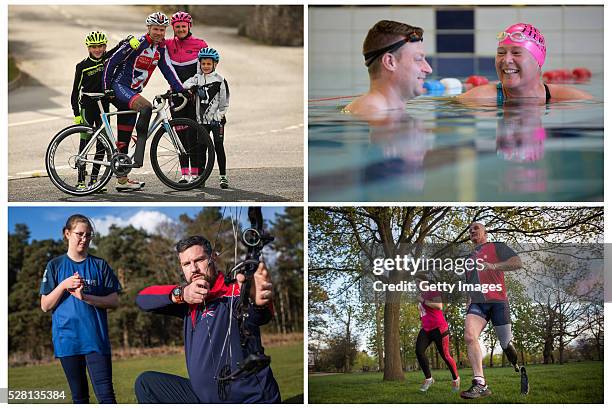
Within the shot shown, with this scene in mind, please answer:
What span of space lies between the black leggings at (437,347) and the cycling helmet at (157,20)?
2606 millimetres

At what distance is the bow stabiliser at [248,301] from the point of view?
6.92 metres

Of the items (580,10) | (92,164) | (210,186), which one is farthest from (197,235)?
(580,10)

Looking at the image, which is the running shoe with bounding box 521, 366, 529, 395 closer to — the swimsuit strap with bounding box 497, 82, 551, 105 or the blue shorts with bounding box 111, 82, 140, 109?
the swimsuit strap with bounding box 497, 82, 551, 105

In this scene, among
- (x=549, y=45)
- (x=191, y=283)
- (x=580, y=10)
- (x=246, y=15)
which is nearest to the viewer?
(x=191, y=283)

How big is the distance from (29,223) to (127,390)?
1272 millimetres

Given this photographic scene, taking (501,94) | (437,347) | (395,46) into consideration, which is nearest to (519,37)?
(501,94)

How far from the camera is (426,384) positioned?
729cm

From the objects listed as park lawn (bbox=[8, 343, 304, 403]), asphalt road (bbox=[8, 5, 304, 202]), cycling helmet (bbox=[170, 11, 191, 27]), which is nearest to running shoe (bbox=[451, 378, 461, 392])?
park lawn (bbox=[8, 343, 304, 403])

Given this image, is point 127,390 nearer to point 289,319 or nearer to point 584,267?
point 289,319

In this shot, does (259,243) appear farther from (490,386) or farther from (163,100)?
(490,386)

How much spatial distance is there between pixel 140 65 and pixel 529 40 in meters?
2.55

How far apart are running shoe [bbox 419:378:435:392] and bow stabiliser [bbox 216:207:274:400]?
1046mm

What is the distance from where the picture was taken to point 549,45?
29.7 ft

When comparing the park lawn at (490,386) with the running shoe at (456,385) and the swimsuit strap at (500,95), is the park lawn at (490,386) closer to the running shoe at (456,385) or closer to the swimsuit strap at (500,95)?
the running shoe at (456,385)
